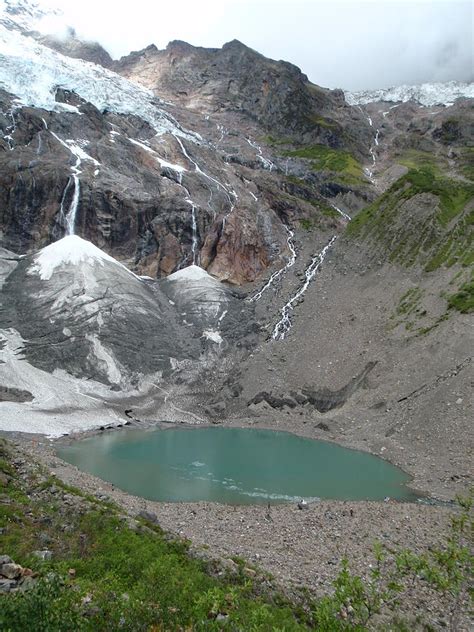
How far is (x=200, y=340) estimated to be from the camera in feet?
206

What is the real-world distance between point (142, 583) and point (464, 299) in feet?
153

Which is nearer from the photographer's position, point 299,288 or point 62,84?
point 299,288

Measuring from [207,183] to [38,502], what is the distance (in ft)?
266

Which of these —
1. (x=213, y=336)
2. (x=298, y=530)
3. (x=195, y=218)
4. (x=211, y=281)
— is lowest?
(x=213, y=336)

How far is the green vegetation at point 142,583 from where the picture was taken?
9.34 m

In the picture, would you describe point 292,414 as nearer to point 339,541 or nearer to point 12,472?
point 339,541

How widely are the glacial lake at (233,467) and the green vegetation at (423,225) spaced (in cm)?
3193

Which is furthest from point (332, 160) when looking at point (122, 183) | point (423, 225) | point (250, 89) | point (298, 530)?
point (298, 530)

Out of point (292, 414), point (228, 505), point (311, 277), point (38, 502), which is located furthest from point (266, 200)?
point (38, 502)

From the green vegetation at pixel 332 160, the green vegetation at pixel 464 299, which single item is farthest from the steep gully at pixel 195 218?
the green vegetation at pixel 332 160

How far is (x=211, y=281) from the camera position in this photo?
75.2 metres

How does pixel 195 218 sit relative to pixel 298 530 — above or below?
above

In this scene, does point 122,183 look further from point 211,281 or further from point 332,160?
point 332,160

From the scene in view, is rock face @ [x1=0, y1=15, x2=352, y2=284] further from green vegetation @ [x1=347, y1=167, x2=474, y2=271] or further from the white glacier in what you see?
green vegetation @ [x1=347, y1=167, x2=474, y2=271]
